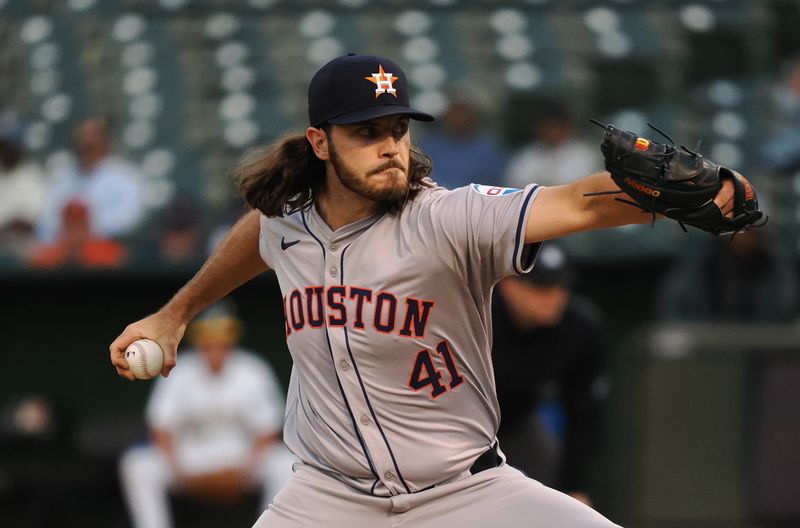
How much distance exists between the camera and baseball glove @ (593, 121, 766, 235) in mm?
3111

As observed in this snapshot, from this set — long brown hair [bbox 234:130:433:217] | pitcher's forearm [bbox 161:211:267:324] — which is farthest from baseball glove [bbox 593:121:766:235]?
pitcher's forearm [bbox 161:211:267:324]

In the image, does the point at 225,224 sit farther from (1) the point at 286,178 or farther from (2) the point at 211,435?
(1) the point at 286,178

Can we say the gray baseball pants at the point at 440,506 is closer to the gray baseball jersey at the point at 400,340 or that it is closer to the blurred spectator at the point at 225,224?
the gray baseball jersey at the point at 400,340

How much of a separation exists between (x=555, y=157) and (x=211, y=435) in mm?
2711

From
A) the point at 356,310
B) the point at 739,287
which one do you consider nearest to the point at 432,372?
the point at 356,310

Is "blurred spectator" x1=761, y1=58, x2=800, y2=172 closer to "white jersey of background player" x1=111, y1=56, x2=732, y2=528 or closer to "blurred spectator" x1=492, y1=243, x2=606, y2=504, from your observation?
"blurred spectator" x1=492, y1=243, x2=606, y2=504

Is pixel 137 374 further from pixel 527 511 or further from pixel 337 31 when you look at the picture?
pixel 337 31

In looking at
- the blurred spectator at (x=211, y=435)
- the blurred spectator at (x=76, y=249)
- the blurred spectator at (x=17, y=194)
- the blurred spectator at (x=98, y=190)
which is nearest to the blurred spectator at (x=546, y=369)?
the blurred spectator at (x=211, y=435)

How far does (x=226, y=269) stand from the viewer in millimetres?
3998

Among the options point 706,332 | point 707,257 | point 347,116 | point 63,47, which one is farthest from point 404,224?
point 63,47

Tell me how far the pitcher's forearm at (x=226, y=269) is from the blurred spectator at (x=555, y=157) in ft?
16.1

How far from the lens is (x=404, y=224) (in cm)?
358

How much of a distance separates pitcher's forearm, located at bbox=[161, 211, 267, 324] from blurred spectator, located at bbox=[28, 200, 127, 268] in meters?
4.84

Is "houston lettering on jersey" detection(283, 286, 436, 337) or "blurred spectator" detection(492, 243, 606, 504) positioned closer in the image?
"houston lettering on jersey" detection(283, 286, 436, 337)
